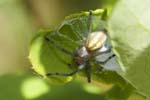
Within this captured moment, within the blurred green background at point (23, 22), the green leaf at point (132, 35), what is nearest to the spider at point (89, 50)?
the green leaf at point (132, 35)

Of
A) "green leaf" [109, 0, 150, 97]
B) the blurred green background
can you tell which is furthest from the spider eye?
the blurred green background

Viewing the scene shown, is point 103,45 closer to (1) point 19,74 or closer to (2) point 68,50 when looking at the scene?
(2) point 68,50

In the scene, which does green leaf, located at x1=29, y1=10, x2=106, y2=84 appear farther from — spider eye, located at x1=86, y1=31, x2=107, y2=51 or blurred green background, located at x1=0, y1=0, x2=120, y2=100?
blurred green background, located at x1=0, y1=0, x2=120, y2=100

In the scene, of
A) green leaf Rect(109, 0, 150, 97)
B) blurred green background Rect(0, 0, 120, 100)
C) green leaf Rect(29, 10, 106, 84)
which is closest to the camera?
green leaf Rect(109, 0, 150, 97)

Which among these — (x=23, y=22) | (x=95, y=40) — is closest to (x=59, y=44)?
(x=95, y=40)

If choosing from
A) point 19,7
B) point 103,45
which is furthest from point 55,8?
point 103,45

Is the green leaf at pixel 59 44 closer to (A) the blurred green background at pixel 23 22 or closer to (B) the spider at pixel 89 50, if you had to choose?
(B) the spider at pixel 89 50
